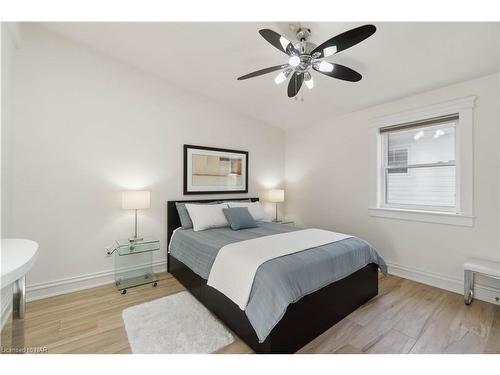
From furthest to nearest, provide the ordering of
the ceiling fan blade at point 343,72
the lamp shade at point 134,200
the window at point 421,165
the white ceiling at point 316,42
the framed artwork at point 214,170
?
1. the framed artwork at point 214,170
2. the window at point 421,165
3. the lamp shade at point 134,200
4. the white ceiling at point 316,42
5. the ceiling fan blade at point 343,72

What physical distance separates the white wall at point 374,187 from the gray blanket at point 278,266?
87 cm

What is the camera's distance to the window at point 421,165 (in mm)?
2850

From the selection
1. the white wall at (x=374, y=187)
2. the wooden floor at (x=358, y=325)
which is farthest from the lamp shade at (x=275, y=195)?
the wooden floor at (x=358, y=325)

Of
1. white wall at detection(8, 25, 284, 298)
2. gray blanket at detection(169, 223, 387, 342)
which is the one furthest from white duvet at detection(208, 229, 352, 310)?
white wall at detection(8, 25, 284, 298)

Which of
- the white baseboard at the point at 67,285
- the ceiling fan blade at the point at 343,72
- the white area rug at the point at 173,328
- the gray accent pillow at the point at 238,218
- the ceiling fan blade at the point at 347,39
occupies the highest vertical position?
the ceiling fan blade at the point at 347,39

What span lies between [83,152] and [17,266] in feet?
6.66

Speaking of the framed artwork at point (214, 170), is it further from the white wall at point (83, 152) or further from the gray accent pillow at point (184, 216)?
the gray accent pillow at point (184, 216)

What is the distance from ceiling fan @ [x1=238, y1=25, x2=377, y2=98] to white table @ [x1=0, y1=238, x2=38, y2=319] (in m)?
1.95

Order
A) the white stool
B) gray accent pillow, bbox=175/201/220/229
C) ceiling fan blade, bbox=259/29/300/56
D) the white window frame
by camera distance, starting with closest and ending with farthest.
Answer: ceiling fan blade, bbox=259/29/300/56 → the white stool → the white window frame → gray accent pillow, bbox=175/201/220/229

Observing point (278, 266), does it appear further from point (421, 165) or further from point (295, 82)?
point (421, 165)

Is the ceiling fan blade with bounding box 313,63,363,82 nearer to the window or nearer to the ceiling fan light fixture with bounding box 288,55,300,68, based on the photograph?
the ceiling fan light fixture with bounding box 288,55,300,68

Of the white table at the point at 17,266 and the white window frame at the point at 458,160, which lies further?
the white window frame at the point at 458,160

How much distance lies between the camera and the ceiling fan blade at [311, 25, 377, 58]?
4.90 feet
